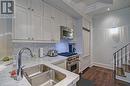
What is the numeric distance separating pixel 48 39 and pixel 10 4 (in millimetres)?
1260

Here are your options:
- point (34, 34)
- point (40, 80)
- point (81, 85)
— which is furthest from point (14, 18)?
point (81, 85)

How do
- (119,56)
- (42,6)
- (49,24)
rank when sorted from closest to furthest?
(42,6), (49,24), (119,56)

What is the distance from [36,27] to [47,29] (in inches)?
16.2

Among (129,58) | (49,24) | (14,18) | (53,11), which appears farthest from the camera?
(129,58)

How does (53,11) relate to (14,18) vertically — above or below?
above

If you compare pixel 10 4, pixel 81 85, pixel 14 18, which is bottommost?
pixel 81 85

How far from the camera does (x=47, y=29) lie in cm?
275

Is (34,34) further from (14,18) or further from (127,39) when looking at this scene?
(127,39)

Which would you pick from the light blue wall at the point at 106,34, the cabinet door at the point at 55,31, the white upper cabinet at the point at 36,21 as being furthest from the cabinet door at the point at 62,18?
the light blue wall at the point at 106,34

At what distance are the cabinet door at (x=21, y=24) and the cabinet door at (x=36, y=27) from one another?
7.0 inches

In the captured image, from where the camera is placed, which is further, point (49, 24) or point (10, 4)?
point (49, 24)

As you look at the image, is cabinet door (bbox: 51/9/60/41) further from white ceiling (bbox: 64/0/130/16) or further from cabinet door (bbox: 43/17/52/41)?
white ceiling (bbox: 64/0/130/16)

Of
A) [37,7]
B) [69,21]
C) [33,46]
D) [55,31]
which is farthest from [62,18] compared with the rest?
[33,46]

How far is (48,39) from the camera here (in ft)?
9.11
